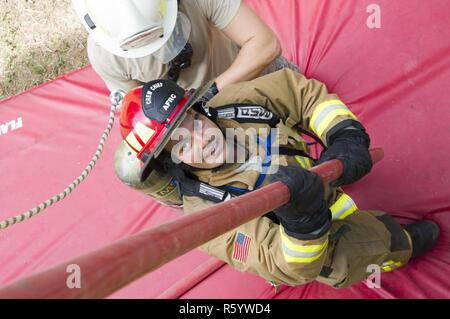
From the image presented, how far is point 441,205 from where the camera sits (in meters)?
2.02

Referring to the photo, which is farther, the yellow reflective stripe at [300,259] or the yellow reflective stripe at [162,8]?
the yellow reflective stripe at [162,8]

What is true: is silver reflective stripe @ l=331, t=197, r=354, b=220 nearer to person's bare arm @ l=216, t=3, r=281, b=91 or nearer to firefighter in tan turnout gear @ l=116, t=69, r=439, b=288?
firefighter in tan turnout gear @ l=116, t=69, r=439, b=288

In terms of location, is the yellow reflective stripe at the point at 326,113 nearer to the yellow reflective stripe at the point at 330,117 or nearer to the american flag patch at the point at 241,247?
the yellow reflective stripe at the point at 330,117

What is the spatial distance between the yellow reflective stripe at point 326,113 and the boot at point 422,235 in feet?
1.77

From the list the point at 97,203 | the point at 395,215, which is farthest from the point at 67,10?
the point at 395,215

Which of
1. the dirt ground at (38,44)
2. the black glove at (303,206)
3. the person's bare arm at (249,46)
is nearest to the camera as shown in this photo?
the black glove at (303,206)

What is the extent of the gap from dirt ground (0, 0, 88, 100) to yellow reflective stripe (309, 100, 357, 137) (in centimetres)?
275

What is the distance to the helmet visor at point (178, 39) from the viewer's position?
6.47ft

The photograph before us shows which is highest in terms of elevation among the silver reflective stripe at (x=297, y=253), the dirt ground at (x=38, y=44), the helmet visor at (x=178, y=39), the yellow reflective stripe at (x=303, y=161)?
the helmet visor at (x=178, y=39)

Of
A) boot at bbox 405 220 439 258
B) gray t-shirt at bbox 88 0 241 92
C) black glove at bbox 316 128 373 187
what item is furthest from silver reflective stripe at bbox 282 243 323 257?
gray t-shirt at bbox 88 0 241 92

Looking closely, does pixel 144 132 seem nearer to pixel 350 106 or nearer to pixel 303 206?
pixel 303 206

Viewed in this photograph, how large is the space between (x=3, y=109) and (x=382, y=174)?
8.46 feet

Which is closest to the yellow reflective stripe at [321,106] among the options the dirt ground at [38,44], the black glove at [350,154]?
the black glove at [350,154]
